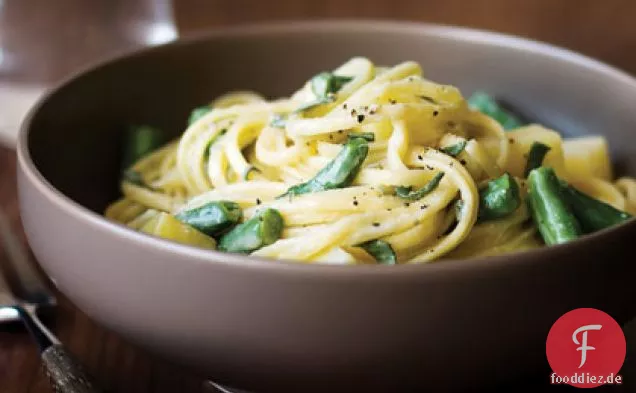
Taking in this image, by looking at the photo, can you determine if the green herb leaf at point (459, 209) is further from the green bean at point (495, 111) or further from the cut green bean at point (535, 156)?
the green bean at point (495, 111)

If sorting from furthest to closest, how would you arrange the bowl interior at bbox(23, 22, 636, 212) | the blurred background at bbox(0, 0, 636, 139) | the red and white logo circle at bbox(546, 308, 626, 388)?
the blurred background at bbox(0, 0, 636, 139) → the bowl interior at bbox(23, 22, 636, 212) → the red and white logo circle at bbox(546, 308, 626, 388)

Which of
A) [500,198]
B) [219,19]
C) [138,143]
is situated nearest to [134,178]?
[138,143]

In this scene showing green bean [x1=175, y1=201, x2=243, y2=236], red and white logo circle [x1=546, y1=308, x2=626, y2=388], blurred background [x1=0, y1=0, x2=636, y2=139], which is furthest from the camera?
blurred background [x1=0, y1=0, x2=636, y2=139]

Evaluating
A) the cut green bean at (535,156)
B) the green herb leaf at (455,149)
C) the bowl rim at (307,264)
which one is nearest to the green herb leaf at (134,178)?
the bowl rim at (307,264)

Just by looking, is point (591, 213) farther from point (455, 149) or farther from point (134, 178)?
point (134, 178)

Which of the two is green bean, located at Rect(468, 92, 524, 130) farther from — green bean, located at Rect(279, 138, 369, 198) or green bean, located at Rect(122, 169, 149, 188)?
green bean, located at Rect(122, 169, 149, 188)

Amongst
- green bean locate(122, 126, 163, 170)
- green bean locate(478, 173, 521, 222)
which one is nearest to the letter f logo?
green bean locate(478, 173, 521, 222)

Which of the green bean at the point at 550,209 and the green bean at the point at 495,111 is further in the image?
the green bean at the point at 495,111
